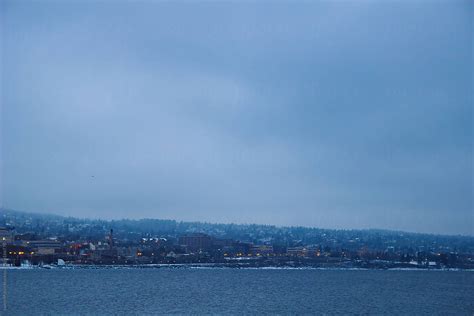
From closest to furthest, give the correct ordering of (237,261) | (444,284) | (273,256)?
(444,284), (237,261), (273,256)

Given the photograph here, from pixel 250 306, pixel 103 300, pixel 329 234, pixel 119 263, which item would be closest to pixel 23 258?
pixel 119 263

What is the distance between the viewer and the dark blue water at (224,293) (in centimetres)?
2891

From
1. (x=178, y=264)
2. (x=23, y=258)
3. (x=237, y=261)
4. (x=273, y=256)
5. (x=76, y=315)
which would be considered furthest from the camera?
(x=273, y=256)

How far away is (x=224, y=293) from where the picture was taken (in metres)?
36.0

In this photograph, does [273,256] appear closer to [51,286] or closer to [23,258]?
[23,258]

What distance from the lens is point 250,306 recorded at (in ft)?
99.2

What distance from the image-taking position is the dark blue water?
1138 inches

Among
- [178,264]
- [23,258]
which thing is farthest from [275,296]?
[23,258]

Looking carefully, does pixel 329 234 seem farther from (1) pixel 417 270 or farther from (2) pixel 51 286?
(2) pixel 51 286

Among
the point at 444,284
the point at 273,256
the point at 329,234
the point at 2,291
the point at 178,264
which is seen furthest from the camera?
the point at 329,234

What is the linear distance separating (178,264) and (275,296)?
23.6 m

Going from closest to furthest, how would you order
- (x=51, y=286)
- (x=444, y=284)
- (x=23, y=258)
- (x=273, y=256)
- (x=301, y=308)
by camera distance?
(x=301, y=308) < (x=51, y=286) < (x=444, y=284) < (x=23, y=258) < (x=273, y=256)

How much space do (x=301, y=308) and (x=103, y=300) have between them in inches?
379

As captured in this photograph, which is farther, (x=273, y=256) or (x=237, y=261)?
(x=273, y=256)
